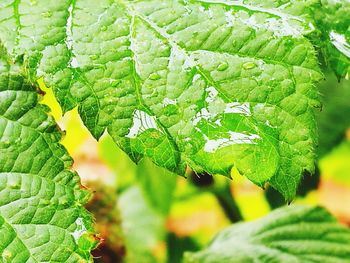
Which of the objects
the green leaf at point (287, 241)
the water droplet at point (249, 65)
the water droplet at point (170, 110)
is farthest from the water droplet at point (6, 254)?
the green leaf at point (287, 241)

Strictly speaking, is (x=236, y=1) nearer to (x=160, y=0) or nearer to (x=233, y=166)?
(x=160, y=0)

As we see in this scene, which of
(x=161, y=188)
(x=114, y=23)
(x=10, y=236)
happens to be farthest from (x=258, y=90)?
(x=161, y=188)

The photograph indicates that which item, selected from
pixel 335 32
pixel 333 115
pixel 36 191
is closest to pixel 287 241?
pixel 333 115

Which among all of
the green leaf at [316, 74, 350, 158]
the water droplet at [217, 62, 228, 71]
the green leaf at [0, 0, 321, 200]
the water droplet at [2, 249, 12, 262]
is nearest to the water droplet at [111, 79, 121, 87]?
the green leaf at [0, 0, 321, 200]

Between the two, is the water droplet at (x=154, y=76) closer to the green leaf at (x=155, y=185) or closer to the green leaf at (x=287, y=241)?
the green leaf at (x=287, y=241)

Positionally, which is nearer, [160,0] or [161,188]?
[160,0]

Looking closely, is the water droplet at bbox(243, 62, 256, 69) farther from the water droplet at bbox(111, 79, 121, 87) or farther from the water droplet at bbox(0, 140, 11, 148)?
the water droplet at bbox(0, 140, 11, 148)
